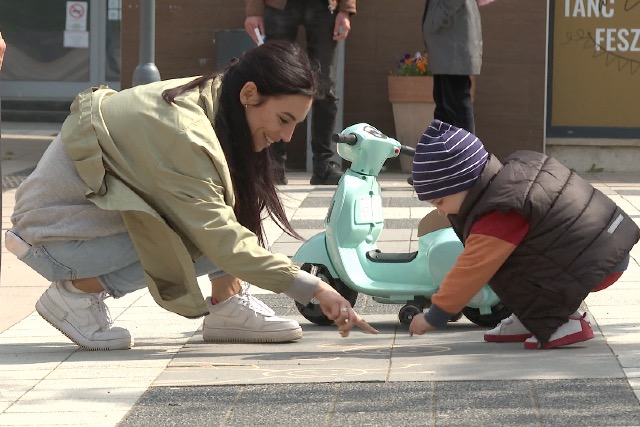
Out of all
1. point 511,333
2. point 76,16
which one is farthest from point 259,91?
point 76,16

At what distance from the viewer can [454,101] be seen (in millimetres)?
9070

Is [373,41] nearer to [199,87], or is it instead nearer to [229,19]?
[229,19]

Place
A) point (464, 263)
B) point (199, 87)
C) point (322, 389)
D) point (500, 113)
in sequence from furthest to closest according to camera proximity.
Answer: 1. point (500, 113)
2. point (199, 87)
3. point (464, 263)
4. point (322, 389)

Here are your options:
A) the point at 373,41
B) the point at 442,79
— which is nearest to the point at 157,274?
the point at 442,79

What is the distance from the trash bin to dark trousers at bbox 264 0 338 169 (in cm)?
117

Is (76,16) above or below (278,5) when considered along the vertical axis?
above

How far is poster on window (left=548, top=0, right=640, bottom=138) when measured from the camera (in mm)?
10844

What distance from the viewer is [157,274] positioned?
182 inches

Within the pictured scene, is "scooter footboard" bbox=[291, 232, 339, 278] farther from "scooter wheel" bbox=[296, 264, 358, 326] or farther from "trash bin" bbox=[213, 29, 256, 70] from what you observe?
"trash bin" bbox=[213, 29, 256, 70]

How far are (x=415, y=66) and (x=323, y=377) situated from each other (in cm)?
659

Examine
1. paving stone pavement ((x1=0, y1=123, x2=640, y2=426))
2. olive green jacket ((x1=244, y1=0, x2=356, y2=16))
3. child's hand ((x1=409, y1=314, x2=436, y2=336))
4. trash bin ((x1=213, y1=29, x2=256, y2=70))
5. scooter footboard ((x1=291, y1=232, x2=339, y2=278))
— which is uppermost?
olive green jacket ((x1=244, y1=0, x2=356, y2=16))

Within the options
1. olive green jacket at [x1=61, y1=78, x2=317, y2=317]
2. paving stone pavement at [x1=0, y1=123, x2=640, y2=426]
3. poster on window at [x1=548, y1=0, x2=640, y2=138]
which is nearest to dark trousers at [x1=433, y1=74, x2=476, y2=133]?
poster on window at [x1=548, y1=0, x2=640, y2=138]

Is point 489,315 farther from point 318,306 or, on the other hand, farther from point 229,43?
point 229,43

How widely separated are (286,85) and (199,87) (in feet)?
1.24
